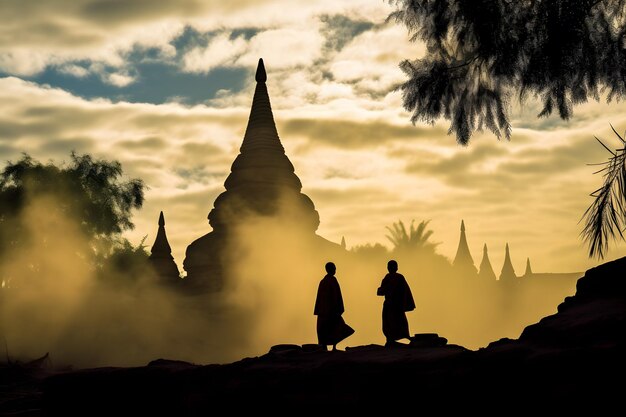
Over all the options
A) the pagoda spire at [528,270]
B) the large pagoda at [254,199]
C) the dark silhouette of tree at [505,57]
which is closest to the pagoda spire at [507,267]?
the pagoda spire at [528,270]

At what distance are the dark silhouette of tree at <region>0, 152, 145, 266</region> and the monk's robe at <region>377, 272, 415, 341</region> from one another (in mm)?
22558

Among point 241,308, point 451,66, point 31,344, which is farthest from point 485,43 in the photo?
point 31,344

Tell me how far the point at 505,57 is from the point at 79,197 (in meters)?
24.2

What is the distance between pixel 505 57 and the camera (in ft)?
38.8

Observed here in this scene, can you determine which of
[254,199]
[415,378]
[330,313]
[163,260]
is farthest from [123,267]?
[415,378]

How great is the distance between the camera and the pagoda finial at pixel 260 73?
35.4 m

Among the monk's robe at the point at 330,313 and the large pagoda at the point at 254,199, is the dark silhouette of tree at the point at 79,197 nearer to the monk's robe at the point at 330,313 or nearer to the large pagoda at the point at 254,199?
A: the large pagoda at the point at 254,199

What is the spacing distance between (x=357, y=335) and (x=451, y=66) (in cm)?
2024

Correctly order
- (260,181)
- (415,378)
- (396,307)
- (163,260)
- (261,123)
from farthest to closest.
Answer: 1. (261,123)
2. (163,260)
3. (260,181)
4. (396,307)
5. (415,378)

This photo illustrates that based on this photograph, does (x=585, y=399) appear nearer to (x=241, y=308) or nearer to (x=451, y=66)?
(x=451, y=66)

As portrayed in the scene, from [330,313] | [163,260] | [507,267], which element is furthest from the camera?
[507,267]

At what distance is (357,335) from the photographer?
103ft

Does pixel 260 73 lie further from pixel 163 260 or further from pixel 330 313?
pixel 330 313

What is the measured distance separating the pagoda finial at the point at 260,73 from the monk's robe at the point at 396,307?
2484cm
